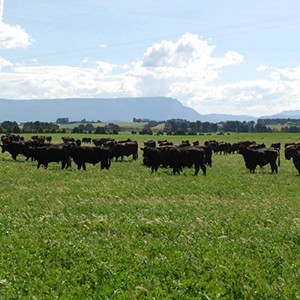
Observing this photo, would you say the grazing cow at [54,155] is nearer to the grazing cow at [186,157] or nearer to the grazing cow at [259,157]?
the grazing cow at [186,157]

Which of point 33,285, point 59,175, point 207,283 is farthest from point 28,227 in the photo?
point 59,175

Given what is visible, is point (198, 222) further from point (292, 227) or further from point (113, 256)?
point (113, 256)

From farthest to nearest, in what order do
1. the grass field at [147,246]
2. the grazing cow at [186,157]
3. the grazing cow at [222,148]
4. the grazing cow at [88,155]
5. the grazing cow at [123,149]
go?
1. the grazing cow at [222,148]
2. the grazing cow at [123,149]
3. the grazing cow at [88,155]
4. the grazing cow at [186,157]
5. the grass field at [147,246]

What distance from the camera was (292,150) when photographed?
42906 mm

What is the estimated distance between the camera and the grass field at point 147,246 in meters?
7.16

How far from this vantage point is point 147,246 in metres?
9.57

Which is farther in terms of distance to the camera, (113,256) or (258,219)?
(258,219)

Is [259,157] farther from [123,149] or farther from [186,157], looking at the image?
[123,149]

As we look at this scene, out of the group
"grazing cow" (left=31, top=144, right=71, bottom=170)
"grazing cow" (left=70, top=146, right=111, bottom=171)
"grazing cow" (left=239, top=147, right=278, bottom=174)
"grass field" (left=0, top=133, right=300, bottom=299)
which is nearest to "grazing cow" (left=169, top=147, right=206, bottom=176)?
"grazing cow" (left=239, top=147, right=278, bottom=174)

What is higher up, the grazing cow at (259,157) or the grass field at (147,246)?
the grazing cow at (259,157)

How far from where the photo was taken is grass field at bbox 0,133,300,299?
282 inches

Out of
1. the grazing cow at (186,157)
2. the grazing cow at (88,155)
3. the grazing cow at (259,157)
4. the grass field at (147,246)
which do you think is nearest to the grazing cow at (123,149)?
the grazing cow at (88,155)

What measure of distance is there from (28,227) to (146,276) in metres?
4.69

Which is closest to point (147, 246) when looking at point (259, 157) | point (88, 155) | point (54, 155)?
point (88, 155)
